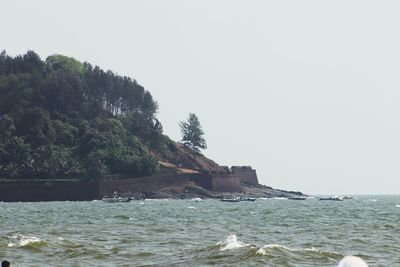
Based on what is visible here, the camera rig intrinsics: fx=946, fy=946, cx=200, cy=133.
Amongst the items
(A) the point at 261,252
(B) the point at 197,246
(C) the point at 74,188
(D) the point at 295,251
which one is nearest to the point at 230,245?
(B) the point at 197,246

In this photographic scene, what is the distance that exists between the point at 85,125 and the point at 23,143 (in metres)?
17.2

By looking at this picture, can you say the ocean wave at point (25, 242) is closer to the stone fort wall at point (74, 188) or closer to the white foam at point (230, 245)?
the white foam at point (230, 245)

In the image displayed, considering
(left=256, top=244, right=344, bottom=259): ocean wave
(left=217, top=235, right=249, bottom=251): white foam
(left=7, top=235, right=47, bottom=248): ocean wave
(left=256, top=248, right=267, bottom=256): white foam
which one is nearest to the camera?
(left=256, top=248, right=267, bottom=256): white foam

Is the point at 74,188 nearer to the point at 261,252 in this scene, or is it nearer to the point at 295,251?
the point at 295,251

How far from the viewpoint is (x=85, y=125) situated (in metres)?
199

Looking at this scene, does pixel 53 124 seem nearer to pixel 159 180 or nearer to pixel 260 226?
pixel 159 180

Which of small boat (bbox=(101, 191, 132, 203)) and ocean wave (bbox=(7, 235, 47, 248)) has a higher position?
small boat (bbox=(101, 191, 132, 203))

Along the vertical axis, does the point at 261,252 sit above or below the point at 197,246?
below

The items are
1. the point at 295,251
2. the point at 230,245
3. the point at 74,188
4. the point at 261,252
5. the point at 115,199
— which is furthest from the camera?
the point at 74,188

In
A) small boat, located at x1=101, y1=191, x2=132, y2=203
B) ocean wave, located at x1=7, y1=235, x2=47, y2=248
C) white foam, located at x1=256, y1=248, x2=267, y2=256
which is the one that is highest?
small boat, located at x1=101, y1=191, x2=132, y2=203

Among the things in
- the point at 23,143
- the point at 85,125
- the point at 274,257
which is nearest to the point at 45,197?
the point at 23,143

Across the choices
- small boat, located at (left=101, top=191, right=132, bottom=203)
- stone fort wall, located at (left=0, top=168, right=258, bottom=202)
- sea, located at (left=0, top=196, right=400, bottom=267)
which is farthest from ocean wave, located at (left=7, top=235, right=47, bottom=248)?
stone fort wall, located at (left=0, top=168, right=258, bottom=202)

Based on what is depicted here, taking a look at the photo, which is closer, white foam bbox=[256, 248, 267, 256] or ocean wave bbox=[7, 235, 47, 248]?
white foam bbox=[256, 248, 267, 256]

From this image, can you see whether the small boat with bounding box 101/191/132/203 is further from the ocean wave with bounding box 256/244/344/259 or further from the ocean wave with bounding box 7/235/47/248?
the ocean wave with bounding box 256/244/344/259
